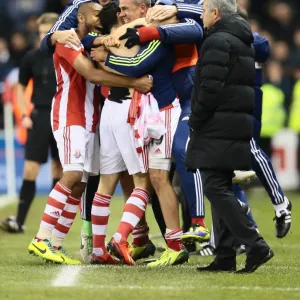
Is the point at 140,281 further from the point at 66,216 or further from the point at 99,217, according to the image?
the point at 66,216

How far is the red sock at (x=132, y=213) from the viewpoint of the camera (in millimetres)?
8141

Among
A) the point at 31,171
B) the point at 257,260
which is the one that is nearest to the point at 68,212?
the point at 257,260

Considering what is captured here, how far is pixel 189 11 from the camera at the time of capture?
27.8ft

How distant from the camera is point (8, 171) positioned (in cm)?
1714

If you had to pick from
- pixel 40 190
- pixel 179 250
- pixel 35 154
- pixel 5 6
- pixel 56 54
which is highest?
pixel 56 54

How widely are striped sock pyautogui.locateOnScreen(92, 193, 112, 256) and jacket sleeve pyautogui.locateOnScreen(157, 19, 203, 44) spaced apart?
4.55 feet

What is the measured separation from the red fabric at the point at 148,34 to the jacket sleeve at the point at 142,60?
64 millimetres

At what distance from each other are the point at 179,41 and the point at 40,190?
32.0ft

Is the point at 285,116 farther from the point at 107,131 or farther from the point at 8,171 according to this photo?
the point at 107,131

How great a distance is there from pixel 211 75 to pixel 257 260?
1330 mm

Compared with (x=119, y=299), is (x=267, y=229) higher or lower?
lower

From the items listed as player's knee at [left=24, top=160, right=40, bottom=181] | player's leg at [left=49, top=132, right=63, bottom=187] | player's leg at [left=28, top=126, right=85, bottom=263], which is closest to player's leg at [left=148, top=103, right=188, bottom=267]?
player's leg at [left=28, top=126, right=85, bottom=263]

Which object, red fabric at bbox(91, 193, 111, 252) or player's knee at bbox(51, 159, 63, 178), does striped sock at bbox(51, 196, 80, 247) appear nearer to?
red fabric at bbox(91, 193, 111, 252)

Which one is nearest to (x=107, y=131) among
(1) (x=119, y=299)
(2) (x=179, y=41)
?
(2) (x=179, y=41)
